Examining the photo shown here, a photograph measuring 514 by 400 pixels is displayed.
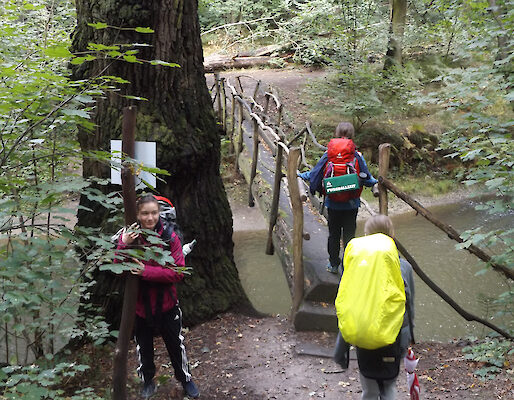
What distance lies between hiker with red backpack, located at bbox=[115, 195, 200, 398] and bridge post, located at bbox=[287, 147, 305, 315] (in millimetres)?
1723

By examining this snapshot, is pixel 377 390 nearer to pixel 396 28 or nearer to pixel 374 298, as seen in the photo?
pixel 374 298

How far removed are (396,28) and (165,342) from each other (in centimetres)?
1288

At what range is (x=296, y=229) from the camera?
5359 mm

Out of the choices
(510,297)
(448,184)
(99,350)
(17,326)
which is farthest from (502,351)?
(448,184)

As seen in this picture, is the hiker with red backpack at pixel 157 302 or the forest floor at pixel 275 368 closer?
the hiker with red backpack at pixel 157 302

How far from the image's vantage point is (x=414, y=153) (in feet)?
47.3

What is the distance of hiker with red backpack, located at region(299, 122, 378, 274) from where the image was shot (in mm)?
4680

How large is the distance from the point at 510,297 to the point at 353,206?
1607mm

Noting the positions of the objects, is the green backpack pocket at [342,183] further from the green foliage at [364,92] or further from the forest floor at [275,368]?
the green foliage at [364,92]

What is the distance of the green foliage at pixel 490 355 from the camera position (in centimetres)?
440

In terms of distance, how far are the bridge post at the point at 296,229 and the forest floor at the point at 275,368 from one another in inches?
14.3

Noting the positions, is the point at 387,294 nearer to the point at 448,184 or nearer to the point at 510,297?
the point at 510,297

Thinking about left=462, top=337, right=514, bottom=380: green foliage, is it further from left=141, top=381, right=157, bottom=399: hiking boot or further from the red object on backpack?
left=141, top=381, right=157, bottom=399: hiking boot

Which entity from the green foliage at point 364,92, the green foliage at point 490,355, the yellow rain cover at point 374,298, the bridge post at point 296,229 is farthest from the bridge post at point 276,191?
the green foliage at point 364,92
